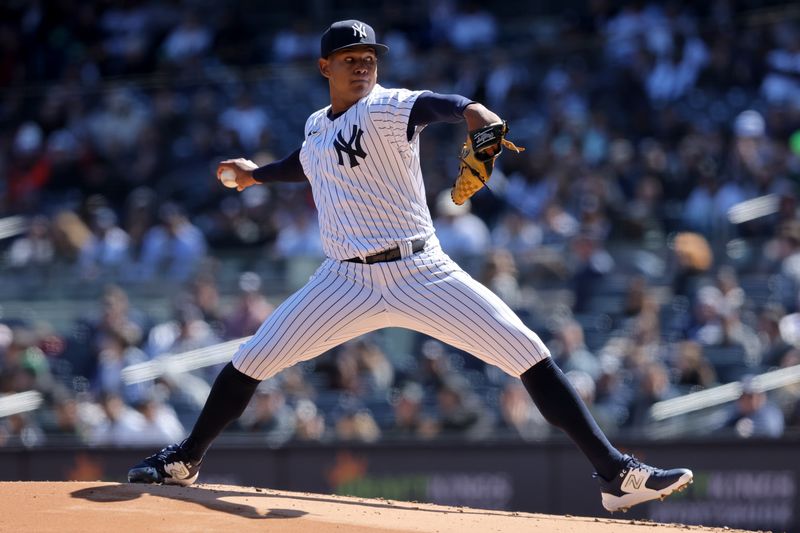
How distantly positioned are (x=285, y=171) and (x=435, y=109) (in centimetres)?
105

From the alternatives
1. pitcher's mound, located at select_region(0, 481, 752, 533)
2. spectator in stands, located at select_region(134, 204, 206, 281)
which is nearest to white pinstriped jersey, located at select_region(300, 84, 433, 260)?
pitcher's mound, located at select_region(0, 481, 752, 533)

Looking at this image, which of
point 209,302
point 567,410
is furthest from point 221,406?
point 209,302

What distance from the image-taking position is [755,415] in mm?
8461

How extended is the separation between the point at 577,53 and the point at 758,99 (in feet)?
6.00

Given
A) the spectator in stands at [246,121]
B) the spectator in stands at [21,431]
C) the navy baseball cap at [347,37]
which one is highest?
the spectator in stands at [246,121]

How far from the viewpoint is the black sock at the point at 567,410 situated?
15.7 ft

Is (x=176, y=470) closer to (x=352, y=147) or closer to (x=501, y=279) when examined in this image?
(x=352, y=147)

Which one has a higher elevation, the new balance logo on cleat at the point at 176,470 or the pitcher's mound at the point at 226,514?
the new balance logo on cleat at the point at 176,470

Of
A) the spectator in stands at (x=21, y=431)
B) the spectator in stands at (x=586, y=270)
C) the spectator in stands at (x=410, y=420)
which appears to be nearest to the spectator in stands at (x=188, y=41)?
the spectator in stands at (x=21, y=431)

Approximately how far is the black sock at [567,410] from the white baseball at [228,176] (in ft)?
5.34

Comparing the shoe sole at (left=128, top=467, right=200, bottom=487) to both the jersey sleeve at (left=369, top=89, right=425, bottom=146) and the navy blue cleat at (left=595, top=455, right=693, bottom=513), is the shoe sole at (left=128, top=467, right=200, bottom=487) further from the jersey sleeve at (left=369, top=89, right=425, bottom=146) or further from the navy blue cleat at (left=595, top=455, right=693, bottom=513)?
the navy blue cleat at (left=595, top=455, right=693, bottom=513)

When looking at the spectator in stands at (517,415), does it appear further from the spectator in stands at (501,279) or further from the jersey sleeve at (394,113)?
the jersey sleeve at (394,113)

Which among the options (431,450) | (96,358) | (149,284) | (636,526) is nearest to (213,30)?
(149,284)

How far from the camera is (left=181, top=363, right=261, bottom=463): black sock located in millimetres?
4961
